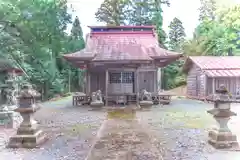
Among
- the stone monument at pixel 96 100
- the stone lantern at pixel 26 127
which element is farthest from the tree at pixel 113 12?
the stone lantern at pixel 26 127

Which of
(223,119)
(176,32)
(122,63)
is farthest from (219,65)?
(176,32)

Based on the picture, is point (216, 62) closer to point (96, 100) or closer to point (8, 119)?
point (96, 100)

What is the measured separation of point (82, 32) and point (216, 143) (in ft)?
102

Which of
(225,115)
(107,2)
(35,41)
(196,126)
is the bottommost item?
(196,126)

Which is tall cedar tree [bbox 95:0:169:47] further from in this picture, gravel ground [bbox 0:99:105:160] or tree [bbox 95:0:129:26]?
gravel ground [bbox 0:99:105:160]

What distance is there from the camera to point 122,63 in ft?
55.1

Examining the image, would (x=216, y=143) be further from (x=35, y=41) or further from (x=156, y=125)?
(x=35, y=41)

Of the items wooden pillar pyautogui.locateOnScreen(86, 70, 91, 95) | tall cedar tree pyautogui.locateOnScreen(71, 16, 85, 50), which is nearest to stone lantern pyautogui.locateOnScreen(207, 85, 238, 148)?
wooden pillar pyautogui.locateOnScreen(86, 70, 91, 95)

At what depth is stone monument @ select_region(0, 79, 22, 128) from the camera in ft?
31.6

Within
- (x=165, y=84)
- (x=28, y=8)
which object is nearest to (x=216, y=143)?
(x=28, y=8)

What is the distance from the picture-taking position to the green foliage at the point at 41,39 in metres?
17.1

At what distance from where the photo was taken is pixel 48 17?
79.0 ft

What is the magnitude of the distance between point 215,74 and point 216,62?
2114 mm

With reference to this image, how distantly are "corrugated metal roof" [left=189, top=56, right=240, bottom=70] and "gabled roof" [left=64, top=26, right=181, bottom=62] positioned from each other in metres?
3.85
